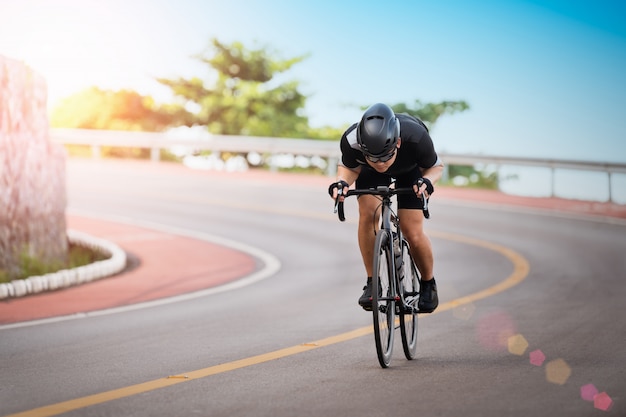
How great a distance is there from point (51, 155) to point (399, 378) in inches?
395

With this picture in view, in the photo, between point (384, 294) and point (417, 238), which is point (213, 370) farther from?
point (417, 238)

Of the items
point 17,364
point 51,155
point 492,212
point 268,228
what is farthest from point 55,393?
point 492,212

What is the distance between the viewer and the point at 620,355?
8547mm

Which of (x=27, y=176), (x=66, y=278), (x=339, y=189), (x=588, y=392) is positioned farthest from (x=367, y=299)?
(x=27, y=176)

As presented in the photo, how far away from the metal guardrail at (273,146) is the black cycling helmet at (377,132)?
23065mm

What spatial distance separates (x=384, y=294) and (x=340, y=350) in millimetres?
908

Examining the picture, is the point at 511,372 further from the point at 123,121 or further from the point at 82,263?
the point at 123,121

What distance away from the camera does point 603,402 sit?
6688 millimetres

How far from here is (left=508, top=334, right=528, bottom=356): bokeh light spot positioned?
8.78 m

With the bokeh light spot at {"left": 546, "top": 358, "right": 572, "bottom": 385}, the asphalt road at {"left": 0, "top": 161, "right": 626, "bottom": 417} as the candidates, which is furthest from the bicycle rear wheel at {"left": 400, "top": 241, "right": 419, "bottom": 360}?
the bokeh light spot at {"left": 546, "top": 358, "right": 572, "bottom": 385}

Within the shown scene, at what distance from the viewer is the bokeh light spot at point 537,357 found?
8.18m

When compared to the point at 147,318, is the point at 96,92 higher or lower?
higher

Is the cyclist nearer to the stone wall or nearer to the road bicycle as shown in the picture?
the road bicycle

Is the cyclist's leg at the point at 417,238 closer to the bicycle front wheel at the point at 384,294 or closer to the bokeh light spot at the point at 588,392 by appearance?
the bicycle front wheel at the point at 384,294
